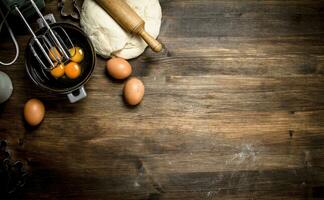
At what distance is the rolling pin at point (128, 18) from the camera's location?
1.20 m

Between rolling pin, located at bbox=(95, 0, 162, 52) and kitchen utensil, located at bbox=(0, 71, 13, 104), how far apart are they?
0.39 metres

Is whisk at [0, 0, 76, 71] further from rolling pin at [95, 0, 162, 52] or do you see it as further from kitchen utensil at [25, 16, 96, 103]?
rolling pin at [95, 0, 162, 52]

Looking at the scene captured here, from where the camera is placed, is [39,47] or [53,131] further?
[53,131]

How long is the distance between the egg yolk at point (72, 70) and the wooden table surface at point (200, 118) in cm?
11

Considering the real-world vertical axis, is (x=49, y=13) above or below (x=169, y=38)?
above

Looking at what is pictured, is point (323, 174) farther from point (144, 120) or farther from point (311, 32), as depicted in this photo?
point (144, 120)

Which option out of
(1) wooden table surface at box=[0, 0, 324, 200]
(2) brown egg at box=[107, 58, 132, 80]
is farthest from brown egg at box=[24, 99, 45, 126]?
(2) brown egg at box=[107, 58, 132, 80]

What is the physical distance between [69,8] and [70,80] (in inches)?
10.3

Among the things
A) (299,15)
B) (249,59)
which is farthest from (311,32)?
(249,59)

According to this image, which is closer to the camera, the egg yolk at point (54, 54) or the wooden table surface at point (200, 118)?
the egg yolk at point (54, 54)

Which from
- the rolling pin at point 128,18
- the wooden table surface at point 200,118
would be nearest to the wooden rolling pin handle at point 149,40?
the rolling pin at point 128,18

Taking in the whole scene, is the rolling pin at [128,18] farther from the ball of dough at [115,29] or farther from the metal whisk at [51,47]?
the metal whisk at [51,47]

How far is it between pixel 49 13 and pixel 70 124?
0.38 metres

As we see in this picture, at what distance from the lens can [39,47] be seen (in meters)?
1.19
